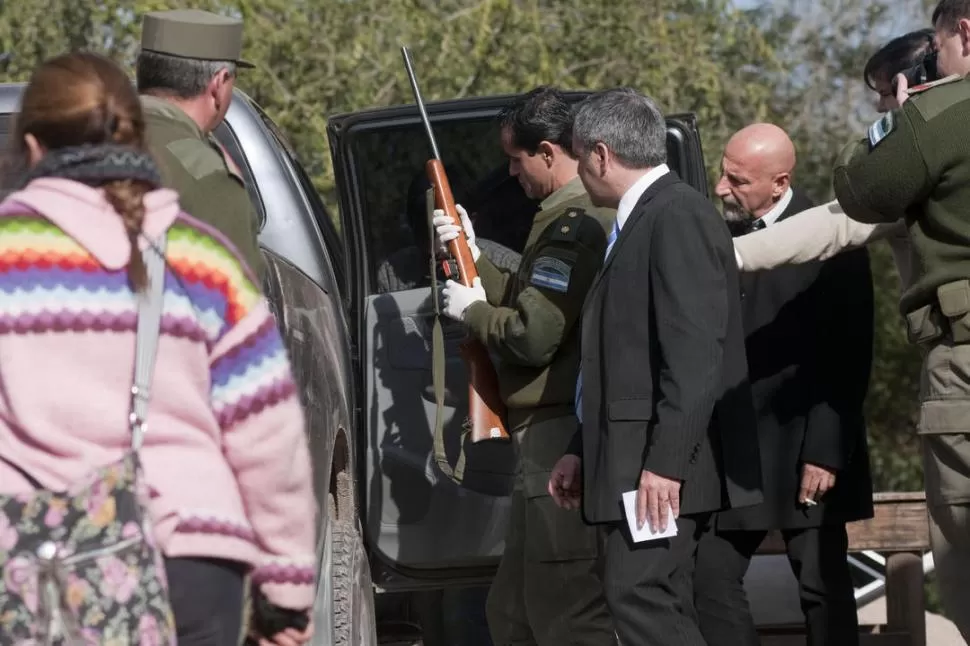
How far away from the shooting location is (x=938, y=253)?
4.14 metres

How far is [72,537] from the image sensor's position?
8.49 ft

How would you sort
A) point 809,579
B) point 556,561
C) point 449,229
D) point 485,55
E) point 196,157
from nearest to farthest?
point 196,157, point 556,561, point 449,229, point 809,579, point 485,55

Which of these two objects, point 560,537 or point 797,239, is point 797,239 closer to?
point 797,239

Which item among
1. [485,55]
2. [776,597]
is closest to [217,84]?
[776,597]

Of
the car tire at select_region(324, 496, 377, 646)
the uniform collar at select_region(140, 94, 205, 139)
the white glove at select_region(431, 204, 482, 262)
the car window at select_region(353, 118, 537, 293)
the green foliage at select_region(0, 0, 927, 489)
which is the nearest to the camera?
the uniform collar at select_region(140, 94, 205, 139)

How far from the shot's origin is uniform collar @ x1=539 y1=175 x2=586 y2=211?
4.84m

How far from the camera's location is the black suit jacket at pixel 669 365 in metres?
4.20

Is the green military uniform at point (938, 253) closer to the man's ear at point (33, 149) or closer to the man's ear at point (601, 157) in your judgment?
the man's ear at point (601, 157)

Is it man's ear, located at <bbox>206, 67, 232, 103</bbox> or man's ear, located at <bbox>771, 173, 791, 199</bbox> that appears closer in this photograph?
man's ear, located at <bbox>206, 67, 232, 103</bbox>

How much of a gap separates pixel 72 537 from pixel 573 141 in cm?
223

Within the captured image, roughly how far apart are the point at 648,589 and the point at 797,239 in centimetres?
108

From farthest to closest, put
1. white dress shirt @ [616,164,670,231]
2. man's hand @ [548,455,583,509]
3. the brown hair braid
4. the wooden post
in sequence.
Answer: the wooden post, man's hand @ [548,455,583,509], white dress shirt @ [616,164,670,231], the brown hair braid

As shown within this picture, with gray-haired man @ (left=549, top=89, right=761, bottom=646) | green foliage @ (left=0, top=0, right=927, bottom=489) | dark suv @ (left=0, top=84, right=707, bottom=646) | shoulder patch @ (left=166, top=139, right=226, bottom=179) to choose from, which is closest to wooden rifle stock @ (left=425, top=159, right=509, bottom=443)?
dark suv @ (left=0, top=84, right=707, bottom=646)

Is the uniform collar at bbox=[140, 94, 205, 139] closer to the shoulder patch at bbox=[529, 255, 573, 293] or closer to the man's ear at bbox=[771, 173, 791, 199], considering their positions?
the shoulder patch at bbox=[529, 255, 573, 293]
